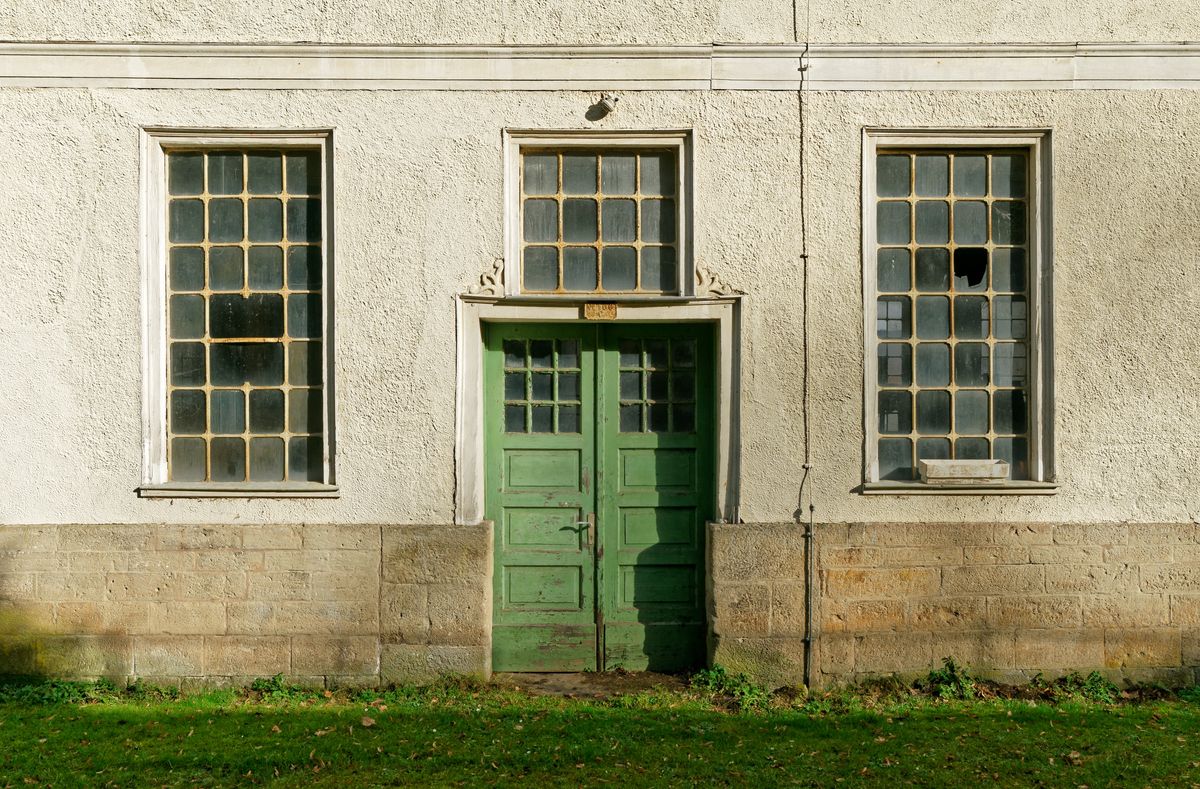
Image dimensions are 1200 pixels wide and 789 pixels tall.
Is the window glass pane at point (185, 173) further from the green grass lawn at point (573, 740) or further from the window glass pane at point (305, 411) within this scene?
the green grass lawn at point (573, 740)

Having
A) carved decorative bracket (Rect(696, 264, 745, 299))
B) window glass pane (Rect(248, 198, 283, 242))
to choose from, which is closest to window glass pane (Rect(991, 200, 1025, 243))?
carved decorative bracket (Rect(696, 264, 745, 299))

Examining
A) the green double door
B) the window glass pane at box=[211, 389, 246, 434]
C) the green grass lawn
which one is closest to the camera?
the green grass lawn

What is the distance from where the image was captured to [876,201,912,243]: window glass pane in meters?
6.06

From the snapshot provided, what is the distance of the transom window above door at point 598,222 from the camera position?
6062 mm

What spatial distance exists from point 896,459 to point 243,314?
4577 millimetres

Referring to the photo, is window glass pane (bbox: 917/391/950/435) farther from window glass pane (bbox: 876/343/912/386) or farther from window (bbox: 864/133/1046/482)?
window glass pane (bbox: 876/343/912/386)

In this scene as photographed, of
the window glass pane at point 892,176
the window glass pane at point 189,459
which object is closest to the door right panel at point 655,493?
the window glass pane at point 892,176

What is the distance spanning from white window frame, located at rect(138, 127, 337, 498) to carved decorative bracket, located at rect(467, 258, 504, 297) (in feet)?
3.21

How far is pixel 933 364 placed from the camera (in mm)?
6062

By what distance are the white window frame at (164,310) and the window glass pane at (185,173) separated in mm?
65

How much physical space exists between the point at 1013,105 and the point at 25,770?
708 centimetres

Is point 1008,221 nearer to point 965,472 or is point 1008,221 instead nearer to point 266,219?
point 965,472

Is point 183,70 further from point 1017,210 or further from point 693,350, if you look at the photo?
point 1017,210

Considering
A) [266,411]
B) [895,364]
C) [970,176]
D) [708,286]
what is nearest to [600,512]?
[708,286]
